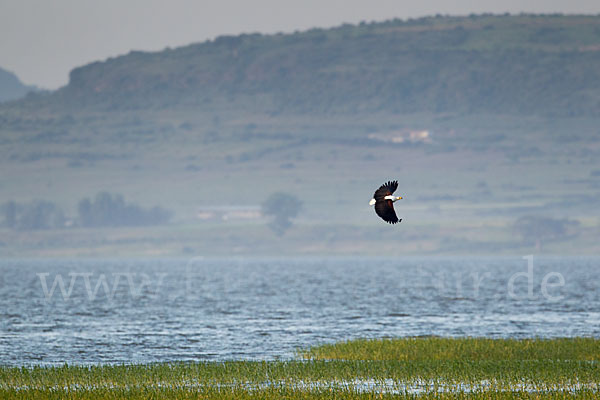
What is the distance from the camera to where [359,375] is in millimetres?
44062

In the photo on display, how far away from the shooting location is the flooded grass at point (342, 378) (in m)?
37.9

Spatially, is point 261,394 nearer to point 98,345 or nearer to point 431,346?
point 431,346

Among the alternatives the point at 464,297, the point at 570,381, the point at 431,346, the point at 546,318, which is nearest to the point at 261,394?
the point at 570,381

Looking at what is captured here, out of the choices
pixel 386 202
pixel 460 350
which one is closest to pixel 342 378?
pixel 460 350

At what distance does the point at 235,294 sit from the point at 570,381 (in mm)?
102364

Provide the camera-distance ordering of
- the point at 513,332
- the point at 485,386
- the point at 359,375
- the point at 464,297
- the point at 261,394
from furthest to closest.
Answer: the point at 464,297 < the point at 513,332 < the point at 359,375 < the point at 485,386 < the point at 261,394

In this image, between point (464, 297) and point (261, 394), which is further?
point (464, 297)

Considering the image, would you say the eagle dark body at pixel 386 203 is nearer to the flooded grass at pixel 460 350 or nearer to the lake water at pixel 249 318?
the flooded grass at pixel 460 350

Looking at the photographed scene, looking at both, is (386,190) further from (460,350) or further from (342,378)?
(460,350)

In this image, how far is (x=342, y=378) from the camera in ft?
143

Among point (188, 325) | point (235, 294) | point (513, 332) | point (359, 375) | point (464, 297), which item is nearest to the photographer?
point (359, 375)

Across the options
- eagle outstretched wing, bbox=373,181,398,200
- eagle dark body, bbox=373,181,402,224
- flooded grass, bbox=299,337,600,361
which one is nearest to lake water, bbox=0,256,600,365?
flooded grass, bbox=299,337,600,361

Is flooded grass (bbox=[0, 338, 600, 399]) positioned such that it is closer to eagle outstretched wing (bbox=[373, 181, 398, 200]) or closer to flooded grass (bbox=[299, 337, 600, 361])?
flooded grass (bbox=[299, 337, 600, 361])

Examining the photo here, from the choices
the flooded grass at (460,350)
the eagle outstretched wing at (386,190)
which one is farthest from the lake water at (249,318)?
the eagle outstretched wing at (386,190)
